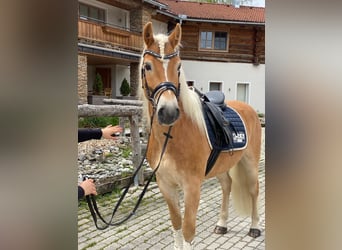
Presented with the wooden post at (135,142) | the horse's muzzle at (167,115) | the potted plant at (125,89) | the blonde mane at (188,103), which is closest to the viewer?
the horse's muzzle at (167,115)

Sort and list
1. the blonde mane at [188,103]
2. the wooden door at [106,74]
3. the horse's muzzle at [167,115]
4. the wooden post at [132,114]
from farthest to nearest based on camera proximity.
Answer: the wooden door at [106,74] → the wooden post at [132,114] → the blonde mane at [188,103] → the horse's muzzle at [167,115]

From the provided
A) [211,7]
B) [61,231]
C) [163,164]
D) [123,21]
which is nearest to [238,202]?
[163,164]

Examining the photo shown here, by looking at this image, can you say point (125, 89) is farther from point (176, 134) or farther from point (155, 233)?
point (176, 134)

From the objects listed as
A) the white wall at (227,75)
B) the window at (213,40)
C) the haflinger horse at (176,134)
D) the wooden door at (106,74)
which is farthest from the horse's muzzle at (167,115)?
the window at (213,40)

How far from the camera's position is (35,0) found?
60 centimetres

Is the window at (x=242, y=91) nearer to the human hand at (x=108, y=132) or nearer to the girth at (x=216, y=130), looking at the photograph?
the girth at (x=216, y=130)

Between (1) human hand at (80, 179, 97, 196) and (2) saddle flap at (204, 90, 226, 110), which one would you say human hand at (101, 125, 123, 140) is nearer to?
(1) human hand at (80, 179, 97, 196)

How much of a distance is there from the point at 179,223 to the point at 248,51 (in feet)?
43.8

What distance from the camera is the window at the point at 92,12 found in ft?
34.7

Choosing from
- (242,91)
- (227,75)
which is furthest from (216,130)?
(242,91)

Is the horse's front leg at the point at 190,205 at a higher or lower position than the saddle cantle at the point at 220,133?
lower

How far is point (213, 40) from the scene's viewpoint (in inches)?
552

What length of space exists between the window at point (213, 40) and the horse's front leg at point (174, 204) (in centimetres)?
1215

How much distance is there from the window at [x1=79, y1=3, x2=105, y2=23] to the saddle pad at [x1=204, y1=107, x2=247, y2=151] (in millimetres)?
9078
